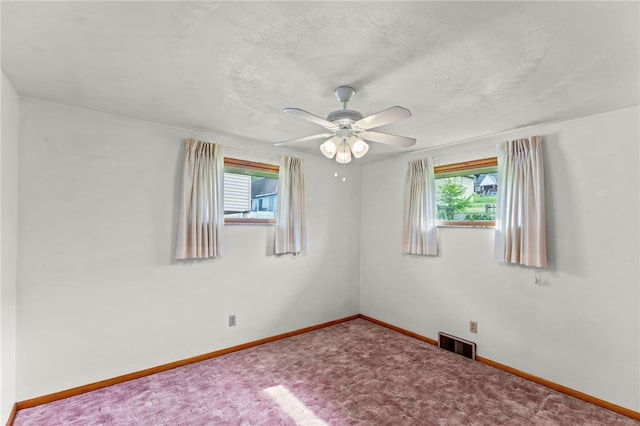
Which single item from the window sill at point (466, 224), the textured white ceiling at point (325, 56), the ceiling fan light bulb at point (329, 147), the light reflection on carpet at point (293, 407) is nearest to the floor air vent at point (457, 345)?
the window sill at point (466, 224)

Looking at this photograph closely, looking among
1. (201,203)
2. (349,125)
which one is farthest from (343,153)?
(201,203)

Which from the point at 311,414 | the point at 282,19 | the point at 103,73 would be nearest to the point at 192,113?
the point at 103,73

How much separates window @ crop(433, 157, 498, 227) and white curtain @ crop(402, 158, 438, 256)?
0.12 m

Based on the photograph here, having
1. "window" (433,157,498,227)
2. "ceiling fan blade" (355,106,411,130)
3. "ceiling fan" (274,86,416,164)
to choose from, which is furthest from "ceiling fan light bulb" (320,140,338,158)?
"window" (433,157,498,227)

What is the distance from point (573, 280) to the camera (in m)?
2.74

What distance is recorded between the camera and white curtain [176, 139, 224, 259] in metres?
3.12

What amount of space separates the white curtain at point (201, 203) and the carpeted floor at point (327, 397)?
1.19 m

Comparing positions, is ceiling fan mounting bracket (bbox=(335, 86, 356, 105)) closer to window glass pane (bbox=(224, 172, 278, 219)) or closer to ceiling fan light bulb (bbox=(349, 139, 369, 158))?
ceiling fan light bulb (bbox=(349, 139, 369, 158))

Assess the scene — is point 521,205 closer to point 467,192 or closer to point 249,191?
point 467,192

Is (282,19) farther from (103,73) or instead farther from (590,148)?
(590,148)

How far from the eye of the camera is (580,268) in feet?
8.86

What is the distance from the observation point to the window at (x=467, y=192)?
3.41 meters

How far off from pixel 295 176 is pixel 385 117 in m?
2.24

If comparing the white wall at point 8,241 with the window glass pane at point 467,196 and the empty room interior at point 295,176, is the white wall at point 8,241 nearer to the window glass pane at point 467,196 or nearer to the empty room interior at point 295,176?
the empty room interior at point 295,176
